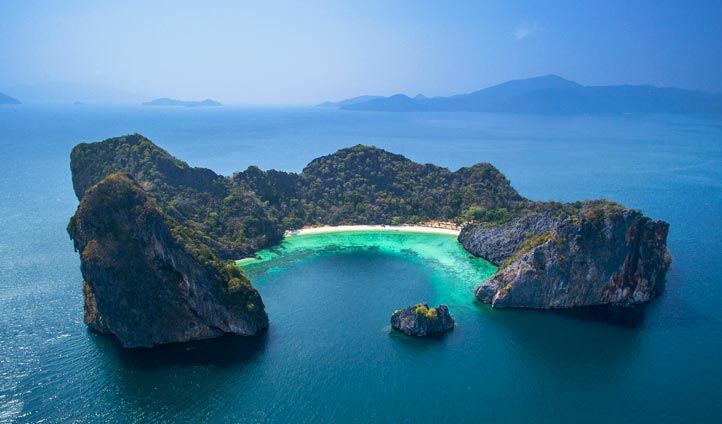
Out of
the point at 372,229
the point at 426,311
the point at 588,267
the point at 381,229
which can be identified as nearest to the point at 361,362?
the point at 426,311

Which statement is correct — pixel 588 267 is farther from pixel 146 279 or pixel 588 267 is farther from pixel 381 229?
pixel 146 279

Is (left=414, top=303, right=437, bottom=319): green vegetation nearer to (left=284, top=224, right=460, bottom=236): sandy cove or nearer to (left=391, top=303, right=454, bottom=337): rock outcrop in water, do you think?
(left=391, top=303, right=454, bottom=337): rock outcrop in water

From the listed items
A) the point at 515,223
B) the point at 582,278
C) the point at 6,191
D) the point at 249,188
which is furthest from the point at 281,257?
the point at 6,191

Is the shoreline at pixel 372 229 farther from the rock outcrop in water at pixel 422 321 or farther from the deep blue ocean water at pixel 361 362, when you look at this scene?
the rock outcrop in water at pixel 422 321

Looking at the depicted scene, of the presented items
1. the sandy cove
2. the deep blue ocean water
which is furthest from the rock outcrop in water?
the sandy cove

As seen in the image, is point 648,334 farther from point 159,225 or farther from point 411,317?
point 159,225

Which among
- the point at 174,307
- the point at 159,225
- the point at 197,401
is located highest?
the point at 159,225
